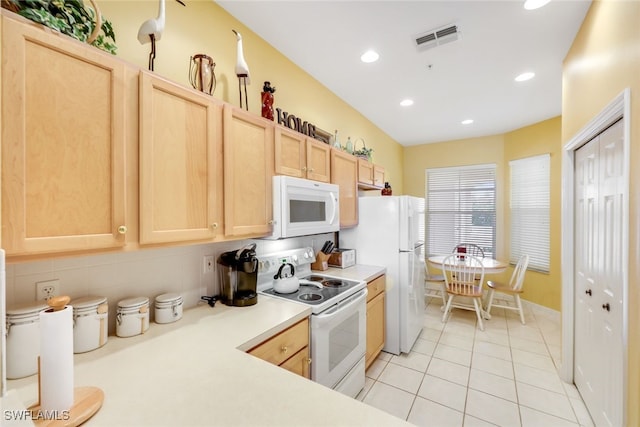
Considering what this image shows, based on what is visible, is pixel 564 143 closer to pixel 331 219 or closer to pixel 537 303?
pixel 331 219

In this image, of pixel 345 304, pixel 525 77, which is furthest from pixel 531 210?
pixel 345 304

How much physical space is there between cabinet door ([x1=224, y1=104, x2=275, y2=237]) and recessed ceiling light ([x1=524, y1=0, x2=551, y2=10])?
1863mm

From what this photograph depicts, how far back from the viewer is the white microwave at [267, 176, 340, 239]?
6.01 ft

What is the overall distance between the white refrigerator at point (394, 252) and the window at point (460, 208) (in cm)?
244

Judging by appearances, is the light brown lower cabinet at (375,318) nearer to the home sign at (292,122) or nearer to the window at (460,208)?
the home sign at (292,122)

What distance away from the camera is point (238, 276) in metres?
1.77

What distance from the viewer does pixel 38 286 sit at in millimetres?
1133

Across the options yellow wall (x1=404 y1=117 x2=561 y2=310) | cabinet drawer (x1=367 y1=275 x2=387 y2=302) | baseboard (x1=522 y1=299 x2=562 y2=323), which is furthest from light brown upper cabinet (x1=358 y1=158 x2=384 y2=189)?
baseboard (x1=522 y1=299 x2=562 y2=323)

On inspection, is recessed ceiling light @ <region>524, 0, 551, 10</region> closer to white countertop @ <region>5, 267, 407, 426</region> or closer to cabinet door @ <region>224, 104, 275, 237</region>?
cabinet door @ <region>224, 104, 275, 237</region>

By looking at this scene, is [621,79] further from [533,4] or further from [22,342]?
[22,342]

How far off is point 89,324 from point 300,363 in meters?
1.05

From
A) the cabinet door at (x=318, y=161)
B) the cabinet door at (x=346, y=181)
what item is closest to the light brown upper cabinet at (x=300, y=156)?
the cabinet door at (x=318, y=161)

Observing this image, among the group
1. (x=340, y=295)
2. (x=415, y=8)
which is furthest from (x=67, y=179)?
(x=415, y=8)

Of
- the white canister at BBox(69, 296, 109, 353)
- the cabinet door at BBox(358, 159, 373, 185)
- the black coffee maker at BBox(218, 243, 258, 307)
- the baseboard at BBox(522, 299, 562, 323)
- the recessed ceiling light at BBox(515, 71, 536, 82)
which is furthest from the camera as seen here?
the baseboard at BBox(522, 299, 562, 323)
